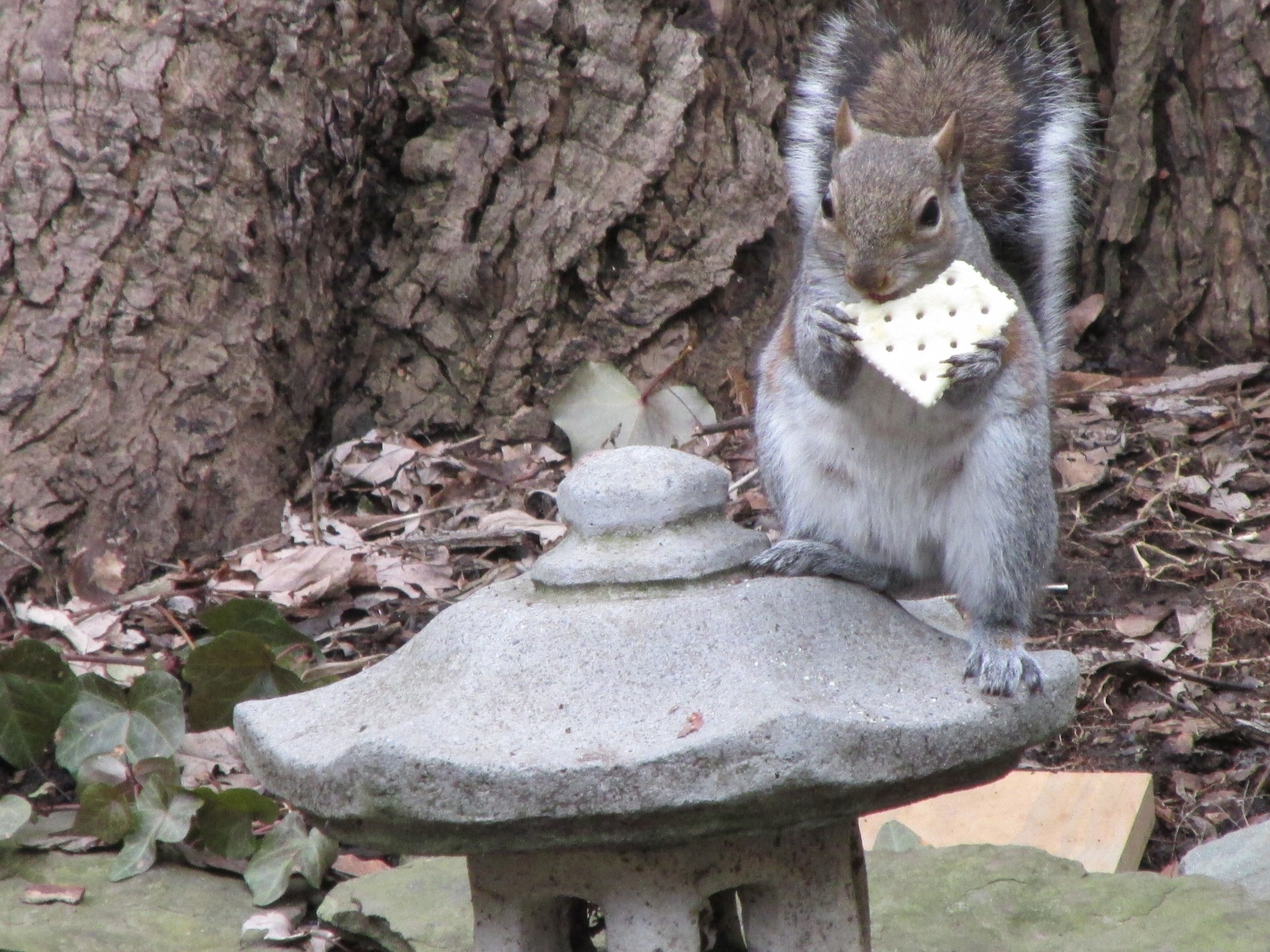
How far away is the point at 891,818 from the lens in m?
2.34

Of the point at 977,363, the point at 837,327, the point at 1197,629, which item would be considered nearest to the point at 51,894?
the point at 837,327

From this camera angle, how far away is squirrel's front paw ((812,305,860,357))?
1731mm

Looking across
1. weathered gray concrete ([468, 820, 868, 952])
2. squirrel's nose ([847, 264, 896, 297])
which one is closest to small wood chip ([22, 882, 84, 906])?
weathered gray concrete ([468, 820, 868, 952])

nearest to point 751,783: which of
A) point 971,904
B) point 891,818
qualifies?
point 971,904

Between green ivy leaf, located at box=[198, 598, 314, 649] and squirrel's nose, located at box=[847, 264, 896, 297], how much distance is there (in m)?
1.18

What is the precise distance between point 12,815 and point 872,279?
1.43 metres

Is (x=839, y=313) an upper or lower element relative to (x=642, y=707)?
upper

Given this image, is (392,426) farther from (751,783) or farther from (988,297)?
(751,783)

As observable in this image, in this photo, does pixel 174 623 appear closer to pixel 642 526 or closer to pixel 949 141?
pixel 642 526

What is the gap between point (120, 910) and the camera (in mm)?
2115

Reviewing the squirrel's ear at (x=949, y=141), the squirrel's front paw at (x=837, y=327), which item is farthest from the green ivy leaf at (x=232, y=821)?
→ the squirrel's ear at (x=949, y=141)

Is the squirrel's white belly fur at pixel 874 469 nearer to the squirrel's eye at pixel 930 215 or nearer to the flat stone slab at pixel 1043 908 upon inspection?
the squirrel's eye at pixel 930 215

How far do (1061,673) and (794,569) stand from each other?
0.38m

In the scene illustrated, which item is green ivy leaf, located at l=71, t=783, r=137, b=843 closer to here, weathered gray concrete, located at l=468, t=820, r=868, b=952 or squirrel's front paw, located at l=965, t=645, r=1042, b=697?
weathered gray concrete, located at l=468, t=820, r=868, b=952
